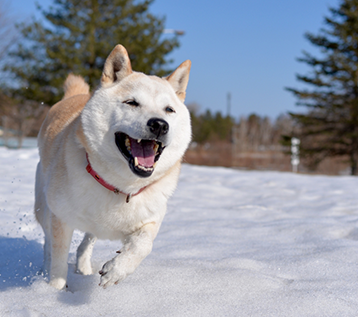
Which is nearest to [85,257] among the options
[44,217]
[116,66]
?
[44,217]

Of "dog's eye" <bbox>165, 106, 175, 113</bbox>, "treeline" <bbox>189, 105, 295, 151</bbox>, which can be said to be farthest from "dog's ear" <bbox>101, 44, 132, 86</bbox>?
"treeline" <bbox>189, 105, 295, 151</bbox>

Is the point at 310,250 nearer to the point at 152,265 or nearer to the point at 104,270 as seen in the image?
the point at 152,265

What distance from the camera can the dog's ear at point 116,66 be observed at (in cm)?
238

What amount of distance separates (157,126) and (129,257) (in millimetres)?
741

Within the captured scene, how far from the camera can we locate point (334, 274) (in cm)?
251

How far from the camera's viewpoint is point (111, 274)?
180 cm

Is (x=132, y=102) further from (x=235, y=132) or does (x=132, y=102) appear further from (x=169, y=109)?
(x=235, y=132)

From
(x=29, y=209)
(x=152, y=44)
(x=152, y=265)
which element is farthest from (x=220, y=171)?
(x=152, y=44)

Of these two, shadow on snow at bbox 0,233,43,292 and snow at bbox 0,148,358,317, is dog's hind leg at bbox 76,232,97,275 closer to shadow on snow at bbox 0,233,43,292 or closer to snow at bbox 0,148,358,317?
snow at bbox 0,148,358,317

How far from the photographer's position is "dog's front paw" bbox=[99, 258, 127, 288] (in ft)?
5.87

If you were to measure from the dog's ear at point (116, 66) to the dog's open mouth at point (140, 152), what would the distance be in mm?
485

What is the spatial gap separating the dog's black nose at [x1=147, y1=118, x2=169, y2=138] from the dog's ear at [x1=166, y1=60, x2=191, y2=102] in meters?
0.69

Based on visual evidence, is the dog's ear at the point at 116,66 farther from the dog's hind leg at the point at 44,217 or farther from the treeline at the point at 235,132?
the treeline at the point at 235,132

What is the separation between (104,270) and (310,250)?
2.02m
